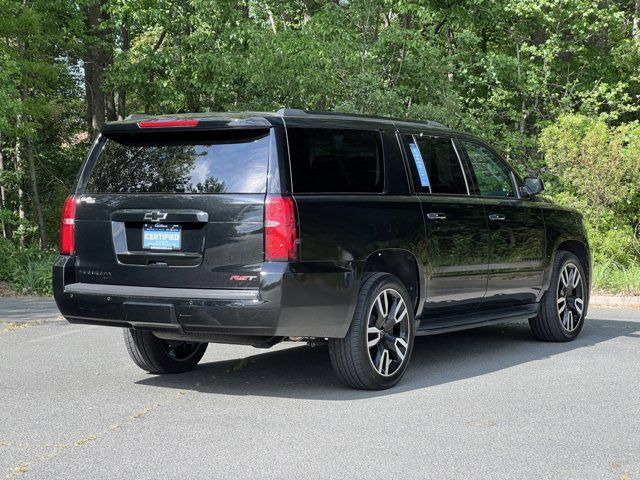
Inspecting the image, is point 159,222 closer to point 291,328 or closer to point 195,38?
point 291,328

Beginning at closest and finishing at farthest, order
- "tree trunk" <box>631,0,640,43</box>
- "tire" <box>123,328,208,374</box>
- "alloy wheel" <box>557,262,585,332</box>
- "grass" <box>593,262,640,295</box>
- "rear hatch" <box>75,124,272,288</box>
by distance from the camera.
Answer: "rear hatch" <box>75,124,272,288</box>, "tire" <box>123,328,208,374</box>, "alloy wheel" <box>557,262,585,332</box>, "grass" <box>593,262,640,295</box>, "tree trunk" <box>631,0,640,43</box>

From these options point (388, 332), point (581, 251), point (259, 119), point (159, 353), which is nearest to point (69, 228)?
point (159, 353)

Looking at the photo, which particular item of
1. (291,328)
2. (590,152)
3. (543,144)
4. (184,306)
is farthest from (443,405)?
(543,144)

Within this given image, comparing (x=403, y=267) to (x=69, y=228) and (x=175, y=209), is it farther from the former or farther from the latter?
(x=69, y=228)

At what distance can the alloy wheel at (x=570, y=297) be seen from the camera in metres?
9.19

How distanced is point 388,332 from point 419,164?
4.76ft

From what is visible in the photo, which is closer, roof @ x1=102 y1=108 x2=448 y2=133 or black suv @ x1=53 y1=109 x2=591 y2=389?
black suv @ x1=53 y1=109 x2=591 y2=389

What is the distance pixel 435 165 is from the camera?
7.82 m

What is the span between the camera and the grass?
13.7 metres

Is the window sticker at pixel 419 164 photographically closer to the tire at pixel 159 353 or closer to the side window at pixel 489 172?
the side window at pixel 489 172

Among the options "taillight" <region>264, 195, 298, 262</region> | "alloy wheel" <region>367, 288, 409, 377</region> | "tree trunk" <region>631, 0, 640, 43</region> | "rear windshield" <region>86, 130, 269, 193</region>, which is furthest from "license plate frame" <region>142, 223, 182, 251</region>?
"tree trunk" <region>631, 0, 640, 43</region>

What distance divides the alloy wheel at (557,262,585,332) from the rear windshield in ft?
13.0

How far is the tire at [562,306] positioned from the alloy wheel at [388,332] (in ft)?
8.01

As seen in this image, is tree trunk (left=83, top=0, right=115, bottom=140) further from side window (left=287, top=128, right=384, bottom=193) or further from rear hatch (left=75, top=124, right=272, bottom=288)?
side window (left=287, top=128, right=384, bottom=193)
